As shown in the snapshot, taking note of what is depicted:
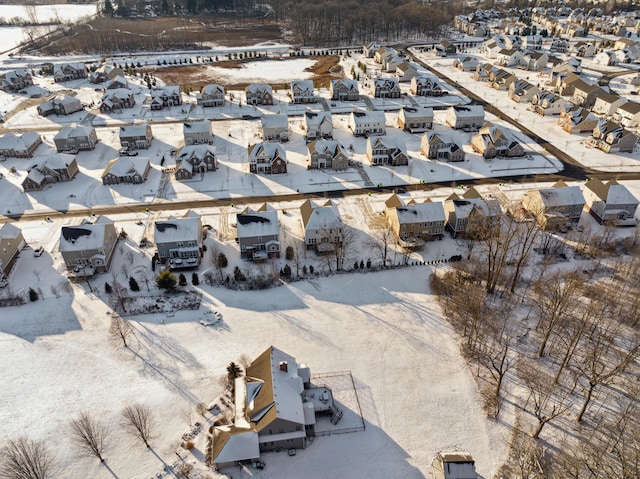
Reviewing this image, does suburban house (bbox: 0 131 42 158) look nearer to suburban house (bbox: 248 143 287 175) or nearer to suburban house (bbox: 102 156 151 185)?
suburban house (bbox: 102 156 151 185)

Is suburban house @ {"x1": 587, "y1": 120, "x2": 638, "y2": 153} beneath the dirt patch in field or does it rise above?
beneath

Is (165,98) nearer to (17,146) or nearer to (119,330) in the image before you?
(17,146)

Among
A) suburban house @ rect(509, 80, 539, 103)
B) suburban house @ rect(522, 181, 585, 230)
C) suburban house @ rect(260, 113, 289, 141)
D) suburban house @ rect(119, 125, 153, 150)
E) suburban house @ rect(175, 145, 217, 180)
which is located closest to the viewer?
suburban house @ rect(522, 181, 585, 230)

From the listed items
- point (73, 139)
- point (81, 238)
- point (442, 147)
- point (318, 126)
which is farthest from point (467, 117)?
point (73, 139)

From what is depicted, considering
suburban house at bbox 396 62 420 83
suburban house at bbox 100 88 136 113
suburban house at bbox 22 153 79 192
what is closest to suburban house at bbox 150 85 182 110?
suburban house at bbox 100 88 136 113

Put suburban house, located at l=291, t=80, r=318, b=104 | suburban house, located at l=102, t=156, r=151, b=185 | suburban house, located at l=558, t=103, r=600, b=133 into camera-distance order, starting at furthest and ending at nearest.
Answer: suburban house, located at l=291, t=80, r=318, b=104, suburban house, located at l=558, t=103, r=600, b=133, suburban house, located at l=102, t=156, r=151, b=185

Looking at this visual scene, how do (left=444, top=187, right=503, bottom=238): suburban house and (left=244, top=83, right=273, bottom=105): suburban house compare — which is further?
(left=244, top=83, right=273, bottom=105): suburban house
